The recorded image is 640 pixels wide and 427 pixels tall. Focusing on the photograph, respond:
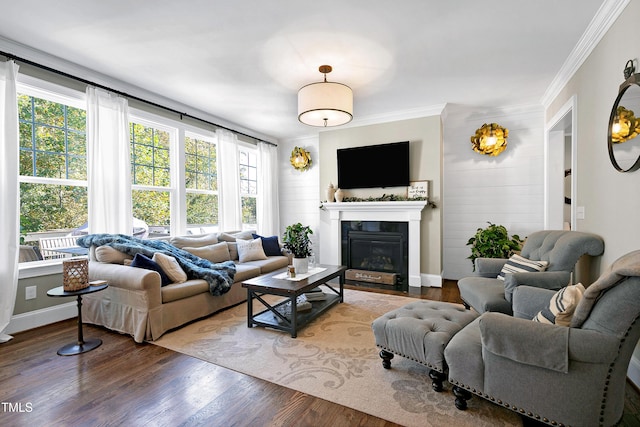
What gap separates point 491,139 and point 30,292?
6.00 metres

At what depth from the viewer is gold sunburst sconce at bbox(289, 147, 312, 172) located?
6113mm

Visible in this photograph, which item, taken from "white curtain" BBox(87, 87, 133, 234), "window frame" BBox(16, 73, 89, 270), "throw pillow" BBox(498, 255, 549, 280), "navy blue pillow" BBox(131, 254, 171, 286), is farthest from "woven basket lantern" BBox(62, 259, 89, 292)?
"throw pillow" BBox(498, 255, 549, 280)

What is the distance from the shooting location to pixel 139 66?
3.29m

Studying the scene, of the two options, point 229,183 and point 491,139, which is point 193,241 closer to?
point 229,183

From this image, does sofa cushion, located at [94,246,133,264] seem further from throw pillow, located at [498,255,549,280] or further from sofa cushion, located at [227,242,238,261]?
throw pillow, located at [498,255,549,280]

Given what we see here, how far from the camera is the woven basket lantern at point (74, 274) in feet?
8.12

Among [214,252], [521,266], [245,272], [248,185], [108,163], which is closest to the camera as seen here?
[521,266]

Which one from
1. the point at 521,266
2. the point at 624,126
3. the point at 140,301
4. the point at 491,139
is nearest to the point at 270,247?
the point at 140,301

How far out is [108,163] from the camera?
358 cm

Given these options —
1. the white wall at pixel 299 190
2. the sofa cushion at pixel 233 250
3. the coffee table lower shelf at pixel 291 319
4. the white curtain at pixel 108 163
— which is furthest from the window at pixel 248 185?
the coffee table lower shelf at pixel 291 319

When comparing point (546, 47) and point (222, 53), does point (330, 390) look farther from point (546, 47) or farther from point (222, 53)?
point (546, 47)

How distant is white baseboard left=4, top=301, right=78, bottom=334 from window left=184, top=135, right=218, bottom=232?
1836 millimetres

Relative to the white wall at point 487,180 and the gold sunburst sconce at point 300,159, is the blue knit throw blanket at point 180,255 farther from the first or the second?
the white wall at point 487,180

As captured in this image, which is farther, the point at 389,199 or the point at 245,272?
the point at 389,199
